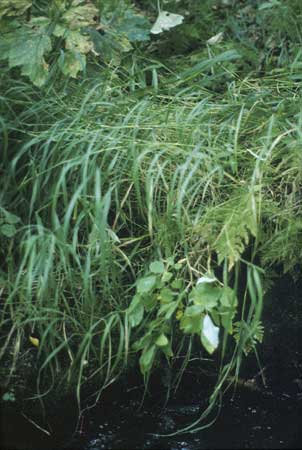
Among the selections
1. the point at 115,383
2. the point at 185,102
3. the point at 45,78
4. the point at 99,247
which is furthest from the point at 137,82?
the point at 115,383

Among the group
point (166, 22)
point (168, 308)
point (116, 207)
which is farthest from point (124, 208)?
point (166, 22)

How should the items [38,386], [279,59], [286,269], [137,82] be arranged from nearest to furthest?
[38,386], [286,269], [137,82], [279,59]

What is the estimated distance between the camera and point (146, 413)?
244 cm

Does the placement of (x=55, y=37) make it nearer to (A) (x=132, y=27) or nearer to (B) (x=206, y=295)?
(A) (x=132, y=27)

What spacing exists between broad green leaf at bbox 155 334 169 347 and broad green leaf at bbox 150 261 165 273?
0.20 meters

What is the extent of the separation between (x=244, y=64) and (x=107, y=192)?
4.53ft

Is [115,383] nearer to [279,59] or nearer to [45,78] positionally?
[45,78]

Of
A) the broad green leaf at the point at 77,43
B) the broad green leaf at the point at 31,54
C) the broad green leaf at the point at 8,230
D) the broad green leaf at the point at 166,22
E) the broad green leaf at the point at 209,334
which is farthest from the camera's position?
the broad green leaf at the point at 166,22

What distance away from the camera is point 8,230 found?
237 cm

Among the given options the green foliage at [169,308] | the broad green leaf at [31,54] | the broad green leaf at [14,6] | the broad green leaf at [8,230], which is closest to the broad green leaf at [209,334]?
the green foliage at [169,308]

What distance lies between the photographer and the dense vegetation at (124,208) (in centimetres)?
226

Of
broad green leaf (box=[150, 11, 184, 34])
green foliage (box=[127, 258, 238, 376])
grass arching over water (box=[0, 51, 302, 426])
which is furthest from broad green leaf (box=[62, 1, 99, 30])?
green foliage (box=[127, 258, 238, 376])

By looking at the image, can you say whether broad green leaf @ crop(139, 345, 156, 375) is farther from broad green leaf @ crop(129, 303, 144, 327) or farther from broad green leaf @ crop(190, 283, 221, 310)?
broad green leaf @ crop(190, 283, 221, 310)

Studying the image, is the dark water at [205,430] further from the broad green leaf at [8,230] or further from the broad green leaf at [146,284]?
the broad green leaf at [8,230]
